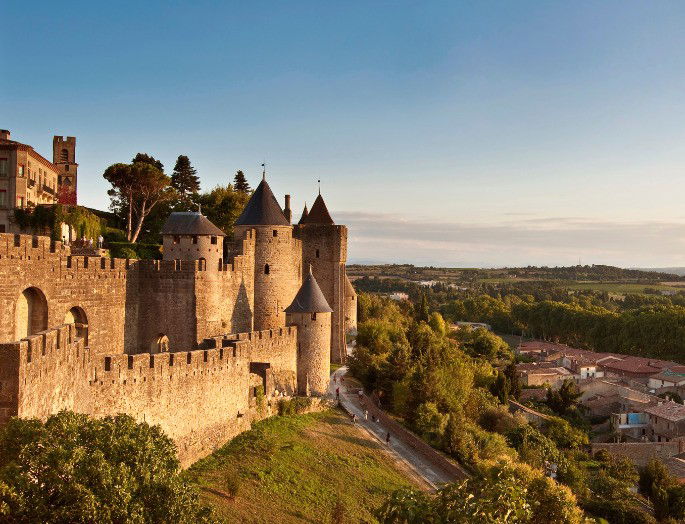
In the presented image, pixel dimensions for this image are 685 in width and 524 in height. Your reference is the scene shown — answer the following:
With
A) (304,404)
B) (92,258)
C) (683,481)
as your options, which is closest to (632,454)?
(683,481)

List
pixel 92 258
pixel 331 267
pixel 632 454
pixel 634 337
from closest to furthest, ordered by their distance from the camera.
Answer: pixel 92 258
pixel 331 267
pixel 632 454
pixel 634 337

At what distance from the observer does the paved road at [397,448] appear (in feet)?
85.8

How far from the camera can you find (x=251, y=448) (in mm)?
21141

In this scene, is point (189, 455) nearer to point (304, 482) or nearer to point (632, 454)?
point (304, 482)

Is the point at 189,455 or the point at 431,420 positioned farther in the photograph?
the point at 431,420

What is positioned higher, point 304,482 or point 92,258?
point 92,258

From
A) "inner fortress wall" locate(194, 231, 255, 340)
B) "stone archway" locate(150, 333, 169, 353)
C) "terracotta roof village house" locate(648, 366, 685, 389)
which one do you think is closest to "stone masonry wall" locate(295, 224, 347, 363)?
"inner fortress wall" locate(194, 231, 255, 340)

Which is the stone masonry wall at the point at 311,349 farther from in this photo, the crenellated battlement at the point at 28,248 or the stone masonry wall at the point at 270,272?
the crenellated battlement at the point at 28,248

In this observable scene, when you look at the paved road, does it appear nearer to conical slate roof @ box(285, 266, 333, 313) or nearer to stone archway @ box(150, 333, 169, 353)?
conical slate roof @ box(285, 266, 333, 313)

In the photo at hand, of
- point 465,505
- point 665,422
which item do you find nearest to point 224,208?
point 465,505

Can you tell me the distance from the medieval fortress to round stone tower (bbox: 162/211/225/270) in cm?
5

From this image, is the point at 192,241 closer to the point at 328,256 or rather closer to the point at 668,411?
the point at 328,256

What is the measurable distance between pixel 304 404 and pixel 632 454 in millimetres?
27867

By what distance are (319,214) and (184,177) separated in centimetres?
1547
